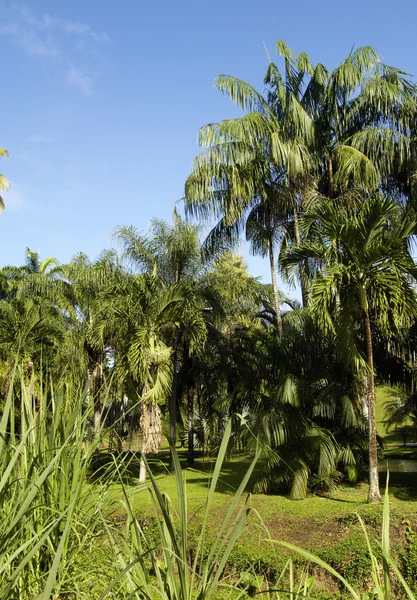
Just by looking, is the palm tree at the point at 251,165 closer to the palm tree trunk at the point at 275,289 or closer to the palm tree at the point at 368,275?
the palm tree trunk at the point at 275,289

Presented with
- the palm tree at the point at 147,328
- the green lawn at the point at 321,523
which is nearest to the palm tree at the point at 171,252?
the palm tree at the point at 147,328

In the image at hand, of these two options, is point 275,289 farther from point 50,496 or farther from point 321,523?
point 50,496

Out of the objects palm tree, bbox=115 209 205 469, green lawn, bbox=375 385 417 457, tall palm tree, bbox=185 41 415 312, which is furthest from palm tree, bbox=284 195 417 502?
green lawn, bbox=375 385 417 457

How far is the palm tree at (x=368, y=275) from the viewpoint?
407 inches

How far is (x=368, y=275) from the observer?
10.6m

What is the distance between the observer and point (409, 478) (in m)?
13.5

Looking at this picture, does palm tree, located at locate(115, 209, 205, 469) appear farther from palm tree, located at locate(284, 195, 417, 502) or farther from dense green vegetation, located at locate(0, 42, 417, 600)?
palm tree, located at locate(284, 195, 417, 502)

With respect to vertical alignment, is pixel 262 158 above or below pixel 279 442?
above

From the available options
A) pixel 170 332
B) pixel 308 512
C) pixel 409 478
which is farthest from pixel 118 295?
pixel 409 478

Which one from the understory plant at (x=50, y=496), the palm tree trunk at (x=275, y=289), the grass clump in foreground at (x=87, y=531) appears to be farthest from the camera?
the palm tree trunk at (x=275, y=289)

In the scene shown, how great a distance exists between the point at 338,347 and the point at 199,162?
7.66 metres

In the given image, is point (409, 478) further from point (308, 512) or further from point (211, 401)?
point (211, 401)

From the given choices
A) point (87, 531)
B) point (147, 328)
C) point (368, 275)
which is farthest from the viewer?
point (147, 328)

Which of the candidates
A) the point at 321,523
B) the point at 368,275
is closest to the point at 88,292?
the point at 368,275
